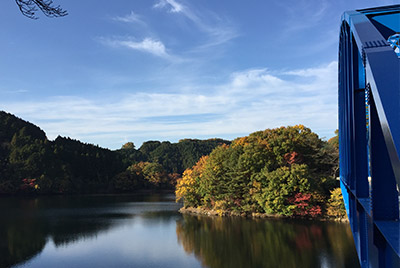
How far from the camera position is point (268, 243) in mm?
17922

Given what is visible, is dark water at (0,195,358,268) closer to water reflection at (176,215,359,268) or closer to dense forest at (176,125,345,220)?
water reflection at (176,215,359,268)

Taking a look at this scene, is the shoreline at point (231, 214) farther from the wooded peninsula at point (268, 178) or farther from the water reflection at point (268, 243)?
the water reflection at point (268, 243)

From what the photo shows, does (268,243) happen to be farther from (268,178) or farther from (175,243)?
(268,178)

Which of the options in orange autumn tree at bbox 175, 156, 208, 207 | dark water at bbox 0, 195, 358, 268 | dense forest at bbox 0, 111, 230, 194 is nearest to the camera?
dark water at bbox 0, 195, 358, 268

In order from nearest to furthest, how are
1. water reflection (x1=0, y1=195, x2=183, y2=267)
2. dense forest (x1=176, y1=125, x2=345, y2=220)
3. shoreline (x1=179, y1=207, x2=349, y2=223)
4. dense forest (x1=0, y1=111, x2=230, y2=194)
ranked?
water reflection (x1=0, y1=195, x2=183, y2=267) → shoreline (x1=179, y1=207, x2=349, y2=223) → dense forest (x1=176, y1=125, x2=345, y2=220) → dense forest (x1=0, y1=111, x2=230, y2=194)

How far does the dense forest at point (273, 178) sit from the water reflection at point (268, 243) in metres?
1.91

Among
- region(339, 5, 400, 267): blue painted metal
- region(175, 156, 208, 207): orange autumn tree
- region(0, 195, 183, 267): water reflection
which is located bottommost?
region(0, 195, 183, 267): water reflection

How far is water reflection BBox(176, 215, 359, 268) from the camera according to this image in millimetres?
14750

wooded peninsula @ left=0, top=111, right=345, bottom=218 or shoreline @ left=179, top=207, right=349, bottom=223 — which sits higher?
wooded peninsula @ left=0, top=111, right=345, bottom=218

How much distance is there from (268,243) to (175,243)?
5182 mm

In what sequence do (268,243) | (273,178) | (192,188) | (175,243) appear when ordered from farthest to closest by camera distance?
(192,188) < (273,178) < (175,243) < (268,243)

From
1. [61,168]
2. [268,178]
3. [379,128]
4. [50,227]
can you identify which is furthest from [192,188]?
[61,168]

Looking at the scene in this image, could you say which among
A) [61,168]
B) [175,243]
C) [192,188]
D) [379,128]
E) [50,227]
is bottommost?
[175,243]

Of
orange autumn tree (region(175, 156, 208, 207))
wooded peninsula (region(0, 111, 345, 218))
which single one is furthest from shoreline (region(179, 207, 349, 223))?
orange autumn tree (region(175, 156, 208, 207))
